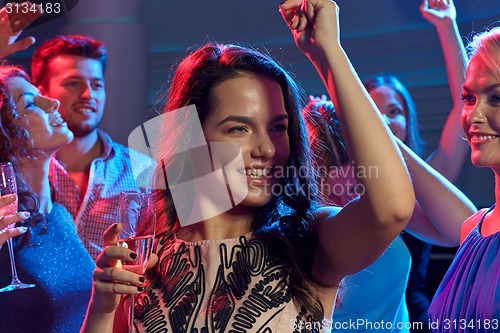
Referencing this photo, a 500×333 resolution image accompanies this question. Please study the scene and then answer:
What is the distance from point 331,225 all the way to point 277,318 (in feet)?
0.67

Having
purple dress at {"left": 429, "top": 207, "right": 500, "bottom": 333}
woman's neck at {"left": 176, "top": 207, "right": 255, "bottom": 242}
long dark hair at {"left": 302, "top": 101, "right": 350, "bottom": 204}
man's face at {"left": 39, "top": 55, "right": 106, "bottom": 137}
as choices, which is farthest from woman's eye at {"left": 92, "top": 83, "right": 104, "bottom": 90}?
purple dress at {"left": 429, "top": 207, "right": 500, "bottom": 333}

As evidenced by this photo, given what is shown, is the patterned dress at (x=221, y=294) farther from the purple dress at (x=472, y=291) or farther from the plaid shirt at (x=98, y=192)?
the plaid shirt at (x=98, y=192)

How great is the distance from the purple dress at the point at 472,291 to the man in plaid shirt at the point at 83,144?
1683mm

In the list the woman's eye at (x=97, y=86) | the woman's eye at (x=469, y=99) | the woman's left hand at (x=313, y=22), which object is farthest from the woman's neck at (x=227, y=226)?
the woman's eye at (x=97, y=86)

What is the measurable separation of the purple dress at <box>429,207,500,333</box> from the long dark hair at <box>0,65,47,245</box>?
1.31m

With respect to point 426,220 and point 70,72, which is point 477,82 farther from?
point 70,72

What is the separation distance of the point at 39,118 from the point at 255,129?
4.53 ft

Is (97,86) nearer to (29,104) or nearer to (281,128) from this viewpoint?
(29,104)

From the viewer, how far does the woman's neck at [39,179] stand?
2.43 meters

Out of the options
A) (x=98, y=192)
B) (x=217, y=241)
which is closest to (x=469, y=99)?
(x=217, y=241)

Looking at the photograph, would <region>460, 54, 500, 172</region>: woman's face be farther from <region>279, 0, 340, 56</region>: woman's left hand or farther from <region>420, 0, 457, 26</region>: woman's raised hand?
<region>420, 0, 457, 26</region>: woman's raised hand

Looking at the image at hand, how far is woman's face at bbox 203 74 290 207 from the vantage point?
143 cm

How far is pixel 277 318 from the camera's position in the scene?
137cm

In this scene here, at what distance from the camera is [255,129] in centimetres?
144
